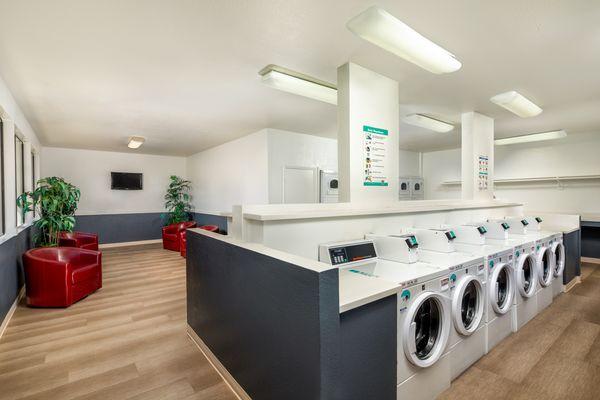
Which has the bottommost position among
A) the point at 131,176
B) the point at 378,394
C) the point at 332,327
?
the point at 378,394

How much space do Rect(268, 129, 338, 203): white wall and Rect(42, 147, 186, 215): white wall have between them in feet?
15.1

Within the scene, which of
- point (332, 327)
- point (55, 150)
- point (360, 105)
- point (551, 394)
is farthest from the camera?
point (55, 150)

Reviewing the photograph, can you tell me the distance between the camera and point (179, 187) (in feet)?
27.2

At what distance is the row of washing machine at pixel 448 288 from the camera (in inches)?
68.4

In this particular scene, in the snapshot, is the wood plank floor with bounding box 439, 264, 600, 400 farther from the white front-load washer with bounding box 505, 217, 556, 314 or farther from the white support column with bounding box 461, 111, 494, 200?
the white support column with bounding box 461, 111, 494, 200

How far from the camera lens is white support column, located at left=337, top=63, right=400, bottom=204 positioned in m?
2.82

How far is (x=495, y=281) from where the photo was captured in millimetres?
2447

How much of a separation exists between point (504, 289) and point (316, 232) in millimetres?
1939

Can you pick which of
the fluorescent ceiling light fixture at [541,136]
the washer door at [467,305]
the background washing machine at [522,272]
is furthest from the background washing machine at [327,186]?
the washer door at [467,305]

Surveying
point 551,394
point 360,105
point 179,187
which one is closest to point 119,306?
point 360,105

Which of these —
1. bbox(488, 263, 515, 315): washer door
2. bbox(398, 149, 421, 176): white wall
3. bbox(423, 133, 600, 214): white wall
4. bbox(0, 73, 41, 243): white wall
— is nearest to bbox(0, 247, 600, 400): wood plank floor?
bbox(488, 263, 515, 315): washer door

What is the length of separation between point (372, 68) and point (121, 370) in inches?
135

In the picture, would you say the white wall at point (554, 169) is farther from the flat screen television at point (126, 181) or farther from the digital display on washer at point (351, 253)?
the flat screen television at point (126, 181)

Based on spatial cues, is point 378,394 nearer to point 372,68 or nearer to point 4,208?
point 372,68
